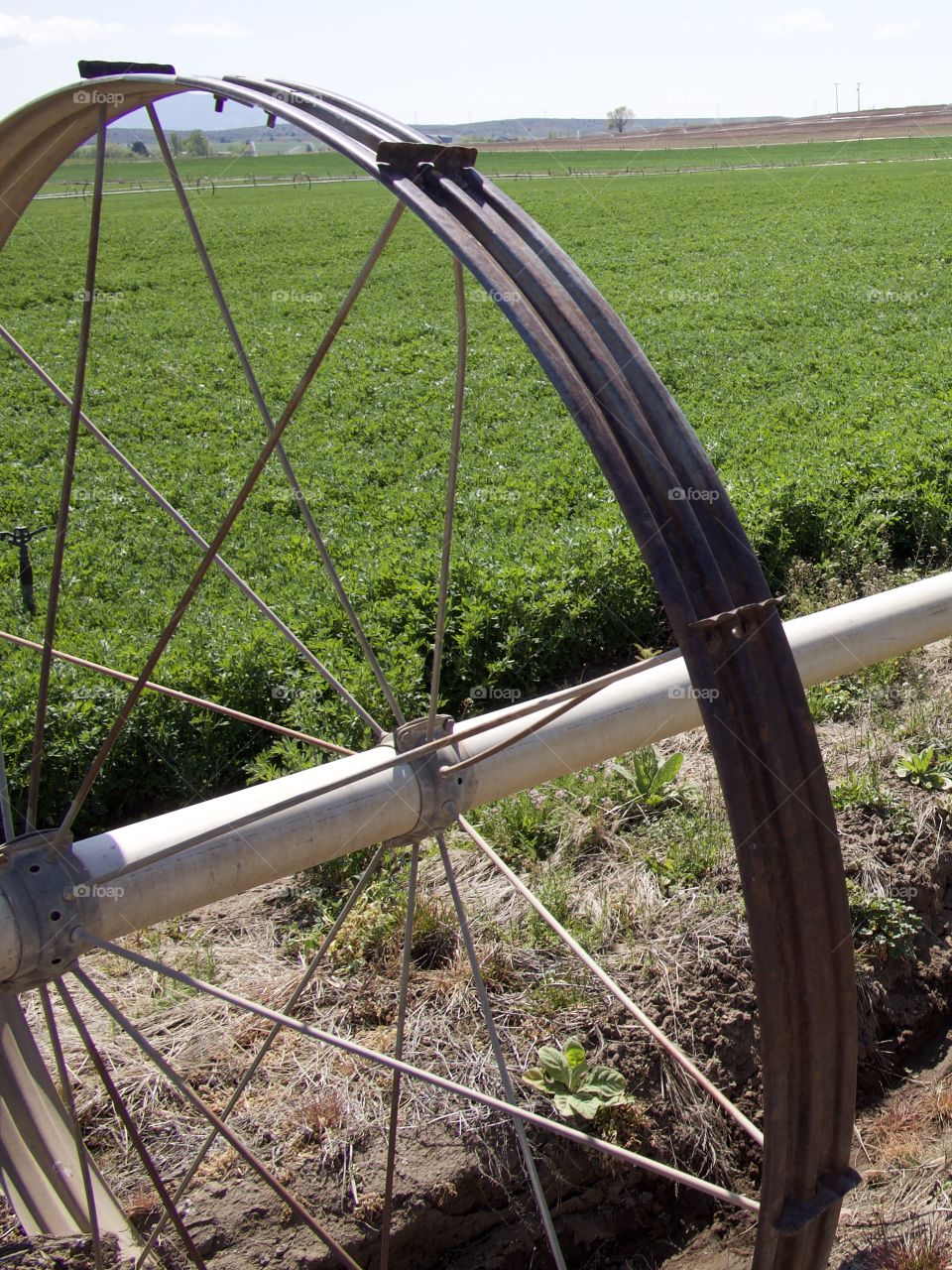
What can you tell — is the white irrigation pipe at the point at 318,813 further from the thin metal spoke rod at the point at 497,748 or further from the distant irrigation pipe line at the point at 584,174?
the distant irrigation pipe line at the point at 584,174

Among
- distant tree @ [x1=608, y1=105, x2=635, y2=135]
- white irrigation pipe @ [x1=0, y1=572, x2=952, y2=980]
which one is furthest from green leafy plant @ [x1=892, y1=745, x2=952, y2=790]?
distant tree @ [x1=608, y1=105, x2=635, y2=135]

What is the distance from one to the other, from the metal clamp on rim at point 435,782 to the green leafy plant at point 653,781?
1.91 metres

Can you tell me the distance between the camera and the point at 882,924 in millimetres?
3320

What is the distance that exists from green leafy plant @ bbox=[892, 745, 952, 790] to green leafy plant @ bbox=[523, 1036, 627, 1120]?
1711mm

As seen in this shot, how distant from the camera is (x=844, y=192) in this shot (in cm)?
3008

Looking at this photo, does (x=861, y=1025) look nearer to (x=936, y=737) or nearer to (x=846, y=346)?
(x=936, y=737)

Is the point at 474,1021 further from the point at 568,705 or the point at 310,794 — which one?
the point at 568,705

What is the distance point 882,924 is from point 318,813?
2.15 meters

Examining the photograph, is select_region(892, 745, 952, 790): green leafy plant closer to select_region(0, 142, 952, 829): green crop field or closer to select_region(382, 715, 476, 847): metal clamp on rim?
select_region(0, 142, 952, 829): green crop field

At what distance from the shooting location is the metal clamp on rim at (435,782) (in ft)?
6.60

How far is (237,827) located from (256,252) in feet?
77.5

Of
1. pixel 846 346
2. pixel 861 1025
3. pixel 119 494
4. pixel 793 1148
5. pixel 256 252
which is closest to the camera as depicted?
pixel 793 1148

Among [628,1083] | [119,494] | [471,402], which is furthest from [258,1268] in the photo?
[471,402]

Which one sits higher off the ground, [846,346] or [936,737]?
[846,346]
